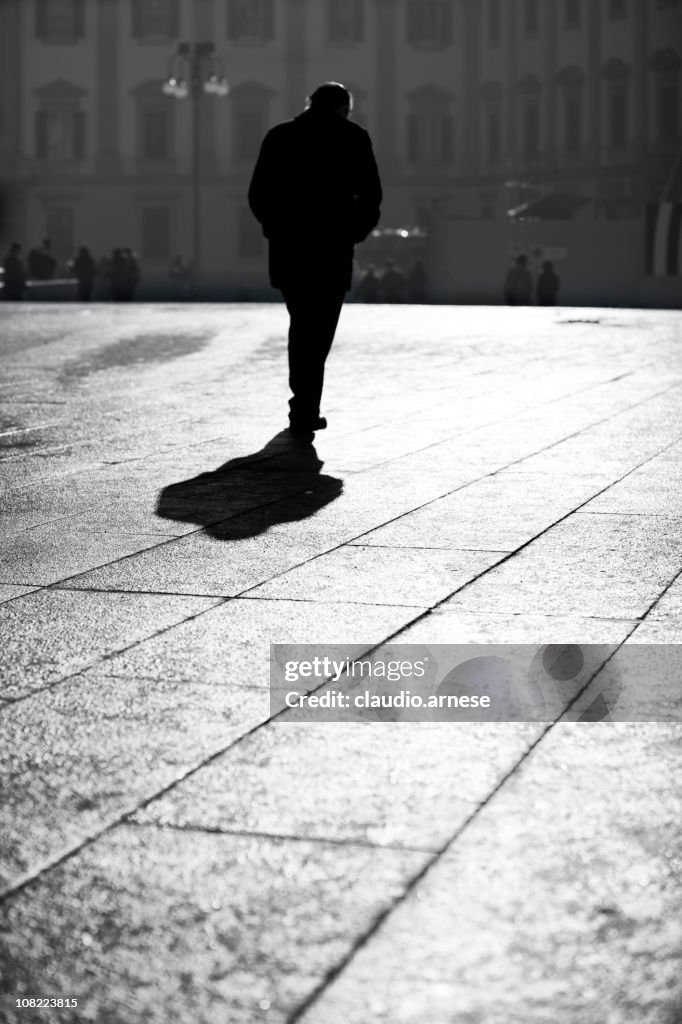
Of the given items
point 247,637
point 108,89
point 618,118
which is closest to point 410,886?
point 247,637

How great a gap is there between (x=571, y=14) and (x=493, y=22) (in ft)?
11.9

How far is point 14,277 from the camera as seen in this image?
102 ft

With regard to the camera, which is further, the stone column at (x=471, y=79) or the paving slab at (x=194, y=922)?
the stone column at (x=471, y=79)

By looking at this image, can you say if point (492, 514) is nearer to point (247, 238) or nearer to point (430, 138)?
point (430, 138)

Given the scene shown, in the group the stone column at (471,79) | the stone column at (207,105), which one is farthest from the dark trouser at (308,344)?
the stone column at (207,105)

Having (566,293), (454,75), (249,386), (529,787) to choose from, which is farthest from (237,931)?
(454,75)

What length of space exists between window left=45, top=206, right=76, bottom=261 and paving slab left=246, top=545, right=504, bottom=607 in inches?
2200

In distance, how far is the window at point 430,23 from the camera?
56188 mm

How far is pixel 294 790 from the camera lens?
2682mm

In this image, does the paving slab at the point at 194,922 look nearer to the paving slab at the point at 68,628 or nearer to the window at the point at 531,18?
the paving slab at the point at 68,628

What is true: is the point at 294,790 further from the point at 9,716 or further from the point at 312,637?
the point at 312,637

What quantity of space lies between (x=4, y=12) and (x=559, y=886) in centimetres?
5977

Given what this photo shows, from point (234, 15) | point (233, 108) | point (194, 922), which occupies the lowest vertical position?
point (194, 922)

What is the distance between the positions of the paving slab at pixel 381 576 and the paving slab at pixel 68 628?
27cm
